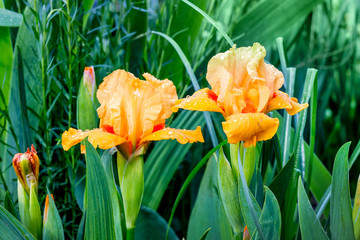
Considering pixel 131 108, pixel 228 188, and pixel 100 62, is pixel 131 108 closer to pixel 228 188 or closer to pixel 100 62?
pixel 228 188

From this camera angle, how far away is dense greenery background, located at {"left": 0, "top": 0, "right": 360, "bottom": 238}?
0.68 m

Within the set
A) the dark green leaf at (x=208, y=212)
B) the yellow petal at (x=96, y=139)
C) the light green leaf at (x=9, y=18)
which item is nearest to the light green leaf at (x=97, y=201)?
the yellow petal at (x=96, y=139)

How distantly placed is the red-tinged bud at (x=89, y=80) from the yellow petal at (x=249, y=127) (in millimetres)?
211

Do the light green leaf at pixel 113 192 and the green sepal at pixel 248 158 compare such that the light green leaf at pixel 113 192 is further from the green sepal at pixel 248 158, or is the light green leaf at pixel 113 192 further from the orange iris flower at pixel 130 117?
the green sepal at pixel 248 158

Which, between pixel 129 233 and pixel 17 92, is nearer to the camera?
pixel 129 233

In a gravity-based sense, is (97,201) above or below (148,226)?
above

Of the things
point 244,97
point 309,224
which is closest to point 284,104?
point 244,97

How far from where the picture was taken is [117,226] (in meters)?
0.52

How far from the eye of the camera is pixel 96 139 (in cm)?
45

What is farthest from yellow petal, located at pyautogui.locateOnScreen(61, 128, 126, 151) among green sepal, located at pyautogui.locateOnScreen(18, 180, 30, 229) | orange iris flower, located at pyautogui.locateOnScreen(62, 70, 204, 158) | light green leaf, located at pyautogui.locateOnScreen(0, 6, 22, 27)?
light green leaf, located at pyautogui.locateOnScreen(0, 6, 22, 27)

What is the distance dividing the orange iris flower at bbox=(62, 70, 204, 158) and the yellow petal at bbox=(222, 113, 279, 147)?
0.16 ft

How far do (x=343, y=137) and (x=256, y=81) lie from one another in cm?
97

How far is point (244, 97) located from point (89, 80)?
0.69 feet

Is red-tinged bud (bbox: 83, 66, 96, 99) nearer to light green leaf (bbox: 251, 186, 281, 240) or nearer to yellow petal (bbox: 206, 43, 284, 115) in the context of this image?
yellow petal (bbox: 206, 43, 284, 115)
